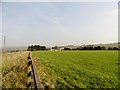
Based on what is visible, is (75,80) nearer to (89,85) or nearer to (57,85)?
(89,85)

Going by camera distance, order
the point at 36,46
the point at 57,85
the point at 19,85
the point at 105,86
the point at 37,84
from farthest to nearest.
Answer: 1. the point at 36,46
2. the point at 105,86
3. the point at 57,85
4. the point at 19,85
5. the point at 37,84

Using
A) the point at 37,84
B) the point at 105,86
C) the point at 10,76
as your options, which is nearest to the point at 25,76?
the point at 10,76

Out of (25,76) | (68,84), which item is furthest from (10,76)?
(68,84)

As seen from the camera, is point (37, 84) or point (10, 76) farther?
point (10, 76)

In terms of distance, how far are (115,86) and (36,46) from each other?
121m

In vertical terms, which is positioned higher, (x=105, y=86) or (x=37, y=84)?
(x=37, y=84)

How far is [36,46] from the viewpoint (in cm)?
13088

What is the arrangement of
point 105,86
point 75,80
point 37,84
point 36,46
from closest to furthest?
1. point 37,84
2. point 105,86
3. point 75,80
4. point 36,46

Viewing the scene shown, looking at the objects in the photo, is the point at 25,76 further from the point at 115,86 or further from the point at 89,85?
the point at 115,86

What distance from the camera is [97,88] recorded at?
33.8ft

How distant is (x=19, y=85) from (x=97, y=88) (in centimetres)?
343

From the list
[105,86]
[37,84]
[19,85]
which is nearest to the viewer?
[37,84]

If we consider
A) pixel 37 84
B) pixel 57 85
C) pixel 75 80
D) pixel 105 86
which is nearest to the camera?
pixel 37 84

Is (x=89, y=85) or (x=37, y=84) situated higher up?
(x=37, y=84)
